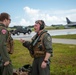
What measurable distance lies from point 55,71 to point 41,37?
4.09 m

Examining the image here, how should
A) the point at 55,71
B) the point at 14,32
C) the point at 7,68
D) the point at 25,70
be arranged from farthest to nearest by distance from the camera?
the point at 14,32 → the point at 55,71 → the point at 25,70 → the point at 7,68

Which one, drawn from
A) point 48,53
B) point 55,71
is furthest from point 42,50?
point 55,71

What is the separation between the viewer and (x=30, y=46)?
603 centimetres

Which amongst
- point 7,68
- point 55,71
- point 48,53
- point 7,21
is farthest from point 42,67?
point 55,71

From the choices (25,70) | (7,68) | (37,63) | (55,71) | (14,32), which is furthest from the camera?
(14,32)

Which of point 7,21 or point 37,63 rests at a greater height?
point 7,21

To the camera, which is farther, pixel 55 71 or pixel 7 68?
pixel 55 71

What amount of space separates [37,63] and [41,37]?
0.69 m

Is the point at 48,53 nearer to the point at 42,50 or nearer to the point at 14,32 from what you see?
the point at 42,50

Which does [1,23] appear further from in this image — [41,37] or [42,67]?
[42,67]

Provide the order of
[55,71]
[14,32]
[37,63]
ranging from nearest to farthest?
[37,63], [55,71], [14,32]

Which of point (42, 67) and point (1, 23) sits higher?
point (1, 23)

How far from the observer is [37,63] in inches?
237

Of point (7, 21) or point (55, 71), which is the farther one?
point (55, 71)
